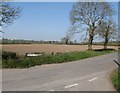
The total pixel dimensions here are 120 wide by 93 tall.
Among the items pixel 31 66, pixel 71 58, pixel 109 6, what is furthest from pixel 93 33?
pixel 31 66

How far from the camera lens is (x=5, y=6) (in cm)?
3556

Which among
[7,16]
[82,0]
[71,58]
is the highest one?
[82,0]

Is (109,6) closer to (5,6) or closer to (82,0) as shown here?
(82,0)

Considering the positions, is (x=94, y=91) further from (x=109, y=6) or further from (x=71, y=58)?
(x=109, y=6)

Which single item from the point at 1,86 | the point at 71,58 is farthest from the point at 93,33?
the point at 1,86

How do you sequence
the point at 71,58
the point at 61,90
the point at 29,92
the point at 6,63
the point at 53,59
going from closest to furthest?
1. the point at 29,92
2. the point at 61,90
3. the point at 6,63
4. the point at 53,59
5. the point at 71,58

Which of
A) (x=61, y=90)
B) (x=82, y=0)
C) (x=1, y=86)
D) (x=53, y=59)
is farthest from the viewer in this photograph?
(x=82, y=0)

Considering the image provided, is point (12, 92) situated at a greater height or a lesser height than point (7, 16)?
lesser

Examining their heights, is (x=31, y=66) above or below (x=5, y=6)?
below

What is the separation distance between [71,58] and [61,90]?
2176cm

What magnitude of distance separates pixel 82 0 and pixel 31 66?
3538 centimetres

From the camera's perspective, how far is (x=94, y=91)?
1309 cm

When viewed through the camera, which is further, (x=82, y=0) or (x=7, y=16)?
(x=82, y=0)

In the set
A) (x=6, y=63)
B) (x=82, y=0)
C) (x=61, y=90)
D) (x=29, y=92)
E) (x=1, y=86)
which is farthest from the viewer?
(x=82, y=0)
